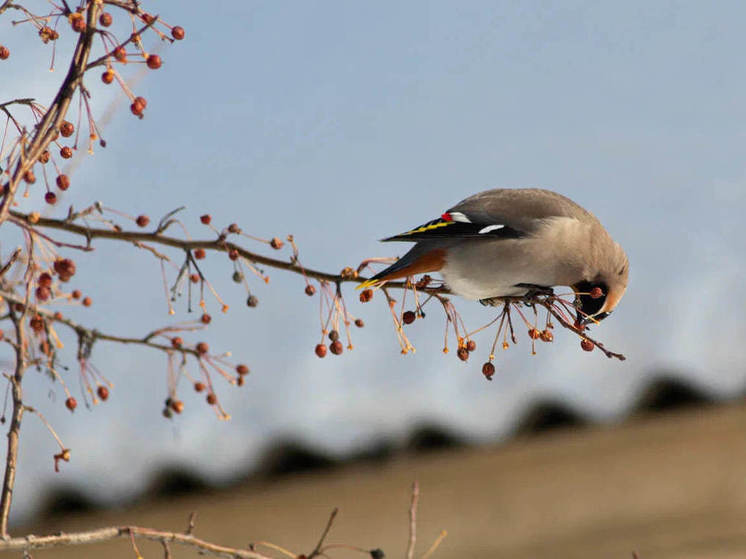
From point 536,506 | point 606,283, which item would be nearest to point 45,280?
point 606,283

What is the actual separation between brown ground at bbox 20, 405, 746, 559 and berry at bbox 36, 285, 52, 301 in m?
1.97

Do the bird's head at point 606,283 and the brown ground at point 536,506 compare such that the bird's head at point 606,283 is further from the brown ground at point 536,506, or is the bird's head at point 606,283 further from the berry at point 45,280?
the berry at point 45,280

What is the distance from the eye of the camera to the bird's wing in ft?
11.1

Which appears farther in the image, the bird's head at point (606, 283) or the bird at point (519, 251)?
the bird's head at point (606, 283)

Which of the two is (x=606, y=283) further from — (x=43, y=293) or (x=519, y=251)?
(x=43, y=293)

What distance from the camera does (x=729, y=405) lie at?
4250 millimetres

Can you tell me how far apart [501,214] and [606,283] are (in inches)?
17.3

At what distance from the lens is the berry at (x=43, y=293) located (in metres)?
2.62

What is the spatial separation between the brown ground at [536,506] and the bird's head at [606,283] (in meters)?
0.97

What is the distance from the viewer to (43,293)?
2635mm

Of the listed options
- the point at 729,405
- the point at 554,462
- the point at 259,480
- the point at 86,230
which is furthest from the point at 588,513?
the point at 86,230

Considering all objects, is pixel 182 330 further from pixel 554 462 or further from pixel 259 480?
pixel 554 462

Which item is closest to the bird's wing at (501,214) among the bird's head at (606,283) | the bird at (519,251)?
the bird at (519,251)

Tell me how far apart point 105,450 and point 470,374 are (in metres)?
1.60
